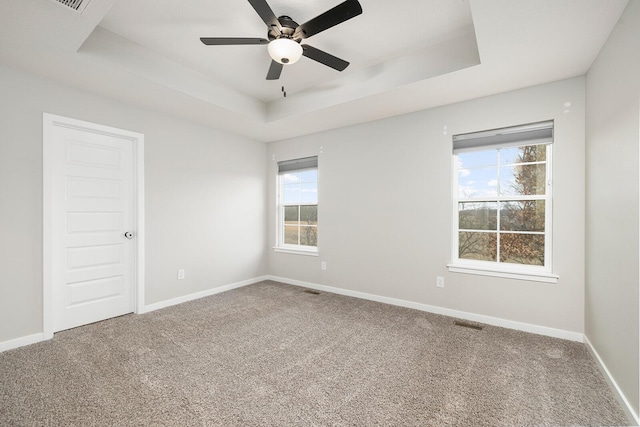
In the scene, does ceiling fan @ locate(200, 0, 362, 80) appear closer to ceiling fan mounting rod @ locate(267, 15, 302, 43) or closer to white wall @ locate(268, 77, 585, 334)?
ceiling fan mounting rod @ locate(267, 15, 302, 43)

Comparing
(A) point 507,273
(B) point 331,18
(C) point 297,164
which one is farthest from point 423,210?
(B) point 331,18

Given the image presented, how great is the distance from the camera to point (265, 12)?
182 cm

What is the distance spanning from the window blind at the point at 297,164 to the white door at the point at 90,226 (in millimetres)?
2210

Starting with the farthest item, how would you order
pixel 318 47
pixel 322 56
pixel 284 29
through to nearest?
pixel 318 47, pixel 322 56, pixel 284 29

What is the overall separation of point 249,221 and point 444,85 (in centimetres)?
338

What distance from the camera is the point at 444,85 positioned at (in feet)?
9.05

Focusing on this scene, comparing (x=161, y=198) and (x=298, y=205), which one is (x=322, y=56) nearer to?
(x=161, y=198)

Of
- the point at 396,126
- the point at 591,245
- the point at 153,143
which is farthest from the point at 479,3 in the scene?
the point at 153,143

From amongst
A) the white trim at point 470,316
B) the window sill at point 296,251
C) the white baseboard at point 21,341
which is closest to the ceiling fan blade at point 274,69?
the window sill at point 296,251

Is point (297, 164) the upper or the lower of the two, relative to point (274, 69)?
lower

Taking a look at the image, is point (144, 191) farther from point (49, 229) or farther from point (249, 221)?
point (249, 221)

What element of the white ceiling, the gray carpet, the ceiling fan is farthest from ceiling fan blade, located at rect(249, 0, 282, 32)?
the gray carpet

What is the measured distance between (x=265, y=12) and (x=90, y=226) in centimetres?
280

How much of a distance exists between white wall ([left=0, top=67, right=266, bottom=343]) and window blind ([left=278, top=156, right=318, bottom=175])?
0.35m
